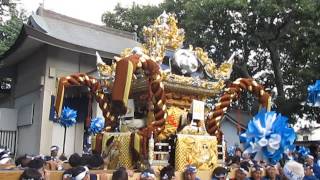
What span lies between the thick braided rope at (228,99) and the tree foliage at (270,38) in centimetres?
759

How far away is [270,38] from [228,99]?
402 inches

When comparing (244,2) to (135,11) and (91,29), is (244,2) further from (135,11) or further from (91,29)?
(135,11)

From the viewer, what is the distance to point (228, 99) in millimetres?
7035

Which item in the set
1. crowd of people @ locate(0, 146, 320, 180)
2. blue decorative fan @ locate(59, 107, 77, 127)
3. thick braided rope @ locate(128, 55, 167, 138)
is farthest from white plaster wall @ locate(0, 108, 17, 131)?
thick braided rope @ locate(128, 55, 167, 138)

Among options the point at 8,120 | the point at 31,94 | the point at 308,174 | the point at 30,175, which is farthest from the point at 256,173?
the point at 8,120

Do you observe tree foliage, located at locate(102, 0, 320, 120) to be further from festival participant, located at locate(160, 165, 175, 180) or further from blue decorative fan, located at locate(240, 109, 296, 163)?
festival participant, located at locate(160, 165, 175, 180)

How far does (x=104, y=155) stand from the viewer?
21.9 feet

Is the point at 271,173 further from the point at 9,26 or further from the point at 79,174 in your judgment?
the point at 9,26

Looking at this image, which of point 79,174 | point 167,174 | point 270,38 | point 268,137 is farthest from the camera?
point 270,38

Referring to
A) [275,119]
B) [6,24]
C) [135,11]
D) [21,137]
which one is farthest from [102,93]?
[135,11]

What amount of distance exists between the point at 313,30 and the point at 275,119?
9901 mm

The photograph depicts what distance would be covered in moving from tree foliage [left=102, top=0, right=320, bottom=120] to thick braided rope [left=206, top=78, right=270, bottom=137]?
7.59 metres

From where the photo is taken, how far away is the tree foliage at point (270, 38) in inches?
587

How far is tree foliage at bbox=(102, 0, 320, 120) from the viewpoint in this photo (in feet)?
48.9
